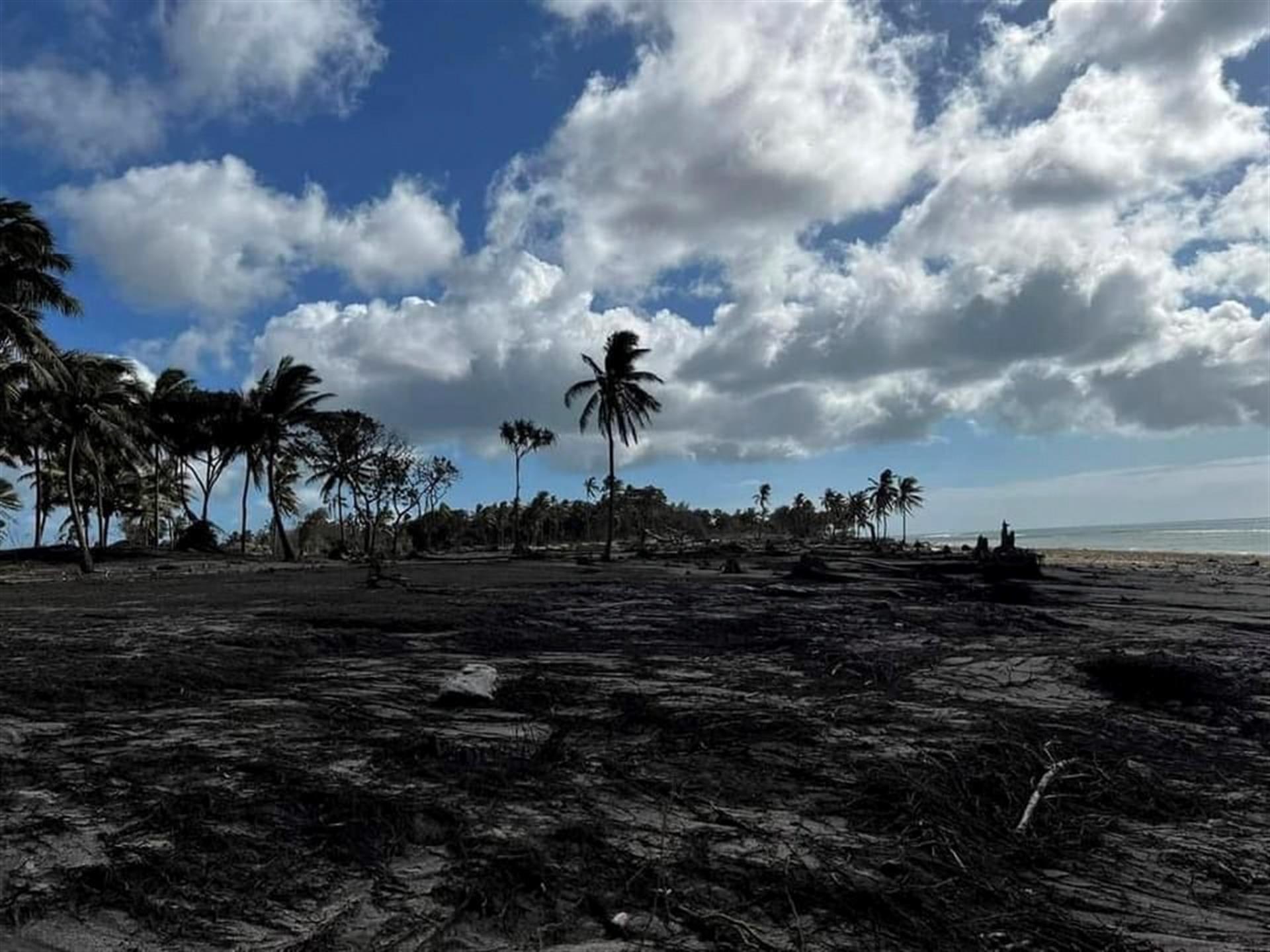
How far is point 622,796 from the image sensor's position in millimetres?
5152

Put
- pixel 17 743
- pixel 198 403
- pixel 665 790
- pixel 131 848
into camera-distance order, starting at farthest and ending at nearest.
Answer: pixel 198 403, pixel 17 743, pixel 665 790, pixel 131 848

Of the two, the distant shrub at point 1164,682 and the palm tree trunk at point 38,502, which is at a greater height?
the palm tree trunk at point 38,502

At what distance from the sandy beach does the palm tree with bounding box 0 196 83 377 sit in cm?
1558

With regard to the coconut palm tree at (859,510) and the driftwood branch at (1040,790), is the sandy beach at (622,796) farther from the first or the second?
the coconut palm tree at (859,510)

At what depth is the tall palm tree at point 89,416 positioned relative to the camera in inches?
1169

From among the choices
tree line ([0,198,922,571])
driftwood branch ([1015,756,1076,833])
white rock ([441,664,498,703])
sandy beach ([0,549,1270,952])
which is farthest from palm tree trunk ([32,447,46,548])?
driftwood branch ([1015,756,1076,833])

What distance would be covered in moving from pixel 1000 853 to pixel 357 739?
401cm

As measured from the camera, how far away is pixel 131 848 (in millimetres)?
4148

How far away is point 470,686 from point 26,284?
24.1 metres

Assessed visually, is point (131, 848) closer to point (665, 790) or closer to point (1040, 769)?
point (665, 790)

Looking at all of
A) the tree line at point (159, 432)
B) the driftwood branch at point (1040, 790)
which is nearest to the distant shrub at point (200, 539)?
the tree line at point (159, 432)

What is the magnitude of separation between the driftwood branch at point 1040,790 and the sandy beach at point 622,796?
0.13 ft

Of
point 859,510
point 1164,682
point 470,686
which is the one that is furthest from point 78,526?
point 859,510

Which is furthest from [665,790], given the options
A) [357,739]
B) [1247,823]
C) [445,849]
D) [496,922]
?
[1247,823]
